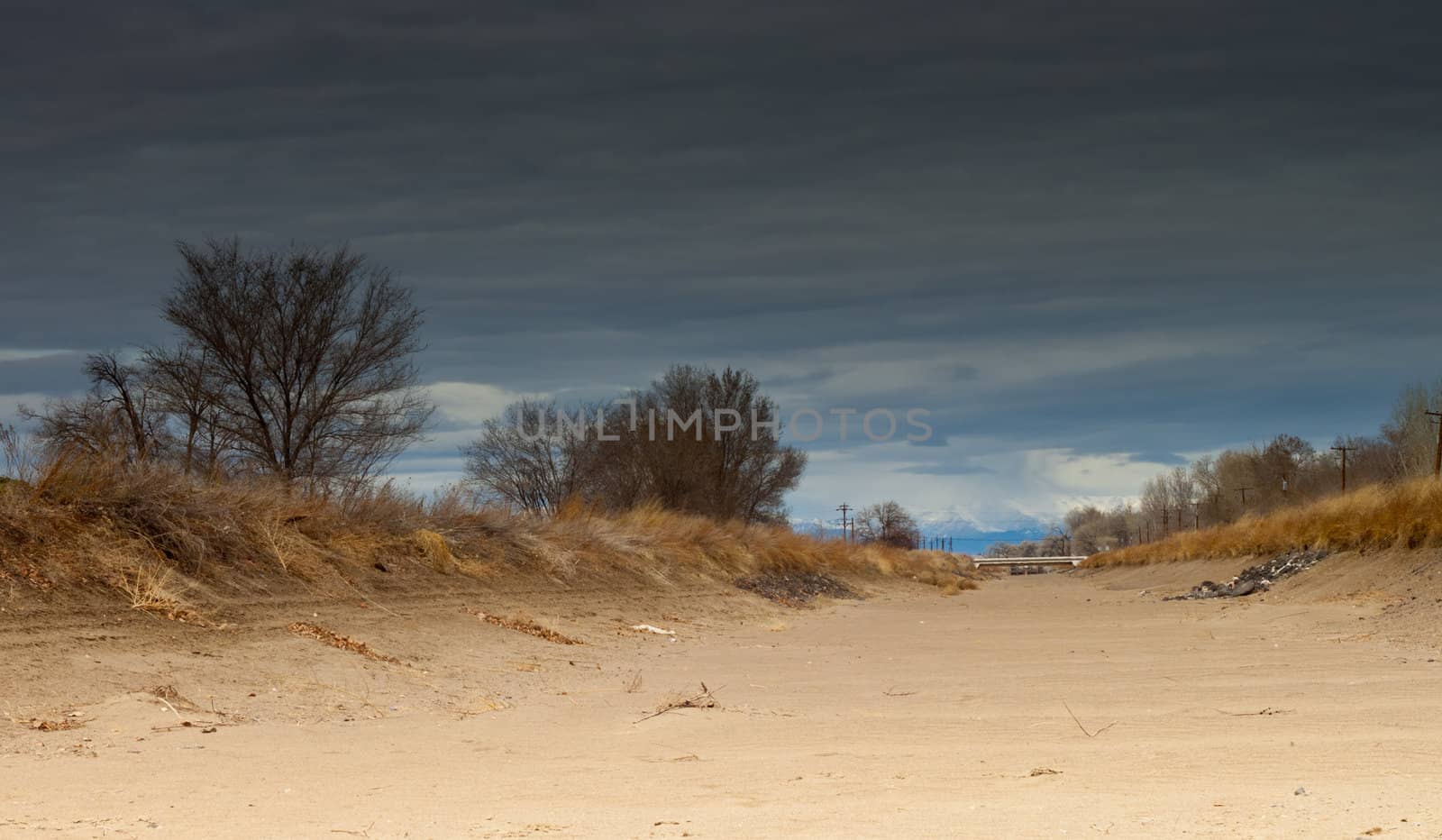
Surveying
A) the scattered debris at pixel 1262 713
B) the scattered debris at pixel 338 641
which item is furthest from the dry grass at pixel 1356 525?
the scattered debris at pixel 338 641

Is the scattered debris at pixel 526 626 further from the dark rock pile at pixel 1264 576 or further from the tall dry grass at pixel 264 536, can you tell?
the dark rock pile at pixel 1264 576

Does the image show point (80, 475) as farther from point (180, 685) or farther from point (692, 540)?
point (692, 540)

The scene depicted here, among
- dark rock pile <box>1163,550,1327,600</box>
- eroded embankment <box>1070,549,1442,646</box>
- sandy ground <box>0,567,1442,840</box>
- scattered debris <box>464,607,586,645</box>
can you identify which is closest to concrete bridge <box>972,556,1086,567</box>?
dark rock pile <box>1163,550,1327,600</box>

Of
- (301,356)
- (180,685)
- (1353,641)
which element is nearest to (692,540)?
(301,356)

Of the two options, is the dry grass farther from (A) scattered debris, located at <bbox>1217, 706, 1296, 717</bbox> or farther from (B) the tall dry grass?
(A) scattered debris, located at <bbox>1217, 706, 1296, 717</bbox>

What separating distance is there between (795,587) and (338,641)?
17100 mm

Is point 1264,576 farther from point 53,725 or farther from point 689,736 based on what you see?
point 53,725

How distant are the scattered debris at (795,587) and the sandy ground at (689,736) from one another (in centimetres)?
1052

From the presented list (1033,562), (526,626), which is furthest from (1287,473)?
(526,626)

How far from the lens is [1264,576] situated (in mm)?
22922

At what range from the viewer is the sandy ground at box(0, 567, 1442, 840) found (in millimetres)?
4738

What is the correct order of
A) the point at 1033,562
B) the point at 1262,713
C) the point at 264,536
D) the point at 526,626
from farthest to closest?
1. the point at 1033,562
2. the point at 526,626
3. the point at 264,536
4. the point at 1262,713

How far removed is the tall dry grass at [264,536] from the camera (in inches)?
425

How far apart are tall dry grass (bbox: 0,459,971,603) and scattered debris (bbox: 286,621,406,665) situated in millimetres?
1159
